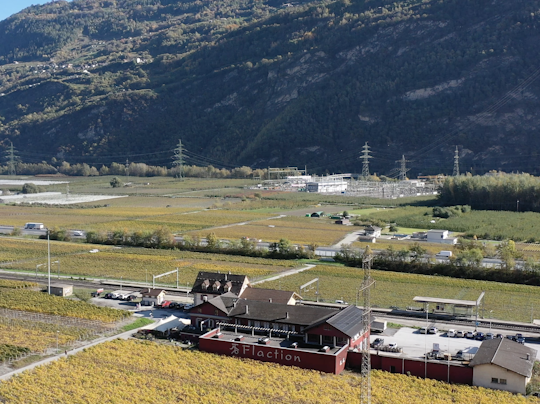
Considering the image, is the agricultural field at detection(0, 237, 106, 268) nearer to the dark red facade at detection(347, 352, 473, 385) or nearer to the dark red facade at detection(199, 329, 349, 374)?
the dark red facade at detection(199, 329, 349, 374)

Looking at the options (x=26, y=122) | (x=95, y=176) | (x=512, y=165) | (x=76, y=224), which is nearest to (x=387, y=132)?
(x=512, y=165)

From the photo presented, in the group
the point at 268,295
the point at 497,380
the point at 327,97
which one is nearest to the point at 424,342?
the point at 497,380

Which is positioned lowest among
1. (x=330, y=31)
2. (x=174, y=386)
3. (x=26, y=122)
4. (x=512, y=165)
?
(x=174, y=386)

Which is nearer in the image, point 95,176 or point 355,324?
point 355,324

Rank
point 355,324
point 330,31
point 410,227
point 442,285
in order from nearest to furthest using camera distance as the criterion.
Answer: point 355,324 < point 442,285 < point 410,227 < point 330,31

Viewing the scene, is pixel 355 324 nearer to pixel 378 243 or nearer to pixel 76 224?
pixel 378 243
